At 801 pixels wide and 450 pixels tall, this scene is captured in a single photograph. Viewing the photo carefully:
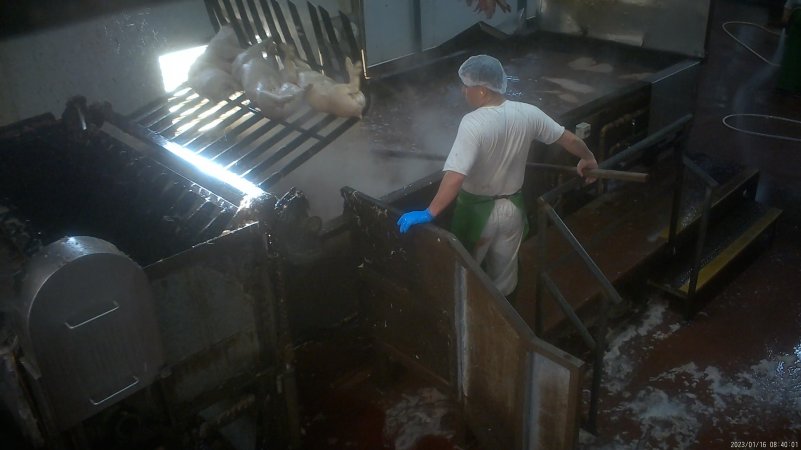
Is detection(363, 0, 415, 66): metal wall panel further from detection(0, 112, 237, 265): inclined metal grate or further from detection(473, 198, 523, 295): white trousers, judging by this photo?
detection(0, 112, 237, 265): inclined metal grate

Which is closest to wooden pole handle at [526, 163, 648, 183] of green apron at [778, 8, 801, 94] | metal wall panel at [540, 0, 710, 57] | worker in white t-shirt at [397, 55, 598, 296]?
worker in white t-shirt at [397, 55, 598, 296]

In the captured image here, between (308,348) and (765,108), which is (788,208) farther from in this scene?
(308,348)

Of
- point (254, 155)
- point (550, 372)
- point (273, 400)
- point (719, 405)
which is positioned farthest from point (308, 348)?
point (719, 405)

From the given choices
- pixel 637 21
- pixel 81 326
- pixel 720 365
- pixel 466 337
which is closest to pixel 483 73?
pixel 466 337

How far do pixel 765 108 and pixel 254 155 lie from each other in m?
6.80

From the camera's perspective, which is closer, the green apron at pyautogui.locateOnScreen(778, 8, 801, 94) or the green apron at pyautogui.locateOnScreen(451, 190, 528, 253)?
the green apron at pyautogui.locateOnScreen(451, 190, 528, 253)

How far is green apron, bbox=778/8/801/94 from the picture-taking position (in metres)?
8.15

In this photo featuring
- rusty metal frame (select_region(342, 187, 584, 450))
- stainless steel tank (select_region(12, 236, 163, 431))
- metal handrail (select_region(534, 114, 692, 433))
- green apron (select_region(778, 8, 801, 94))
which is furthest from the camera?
green apron (select_region(778, 8, 801, 94))

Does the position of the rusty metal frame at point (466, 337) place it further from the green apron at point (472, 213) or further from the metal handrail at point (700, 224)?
the metal handrail at point (700, 224)

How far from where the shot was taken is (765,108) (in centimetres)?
809

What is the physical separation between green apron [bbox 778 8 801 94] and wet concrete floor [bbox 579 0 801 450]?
3.10 meters

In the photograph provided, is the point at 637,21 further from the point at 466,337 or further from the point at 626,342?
the point at 466,337

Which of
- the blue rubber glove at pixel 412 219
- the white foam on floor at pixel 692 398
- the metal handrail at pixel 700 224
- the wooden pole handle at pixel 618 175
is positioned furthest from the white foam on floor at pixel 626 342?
the blue rubber glove at pixel 412 219

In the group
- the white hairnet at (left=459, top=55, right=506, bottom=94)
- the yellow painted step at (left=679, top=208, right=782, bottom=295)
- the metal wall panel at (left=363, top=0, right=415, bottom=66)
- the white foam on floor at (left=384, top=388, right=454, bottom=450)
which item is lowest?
the white foam on floor at (left=384, top=388, right=454, bottom=450)
